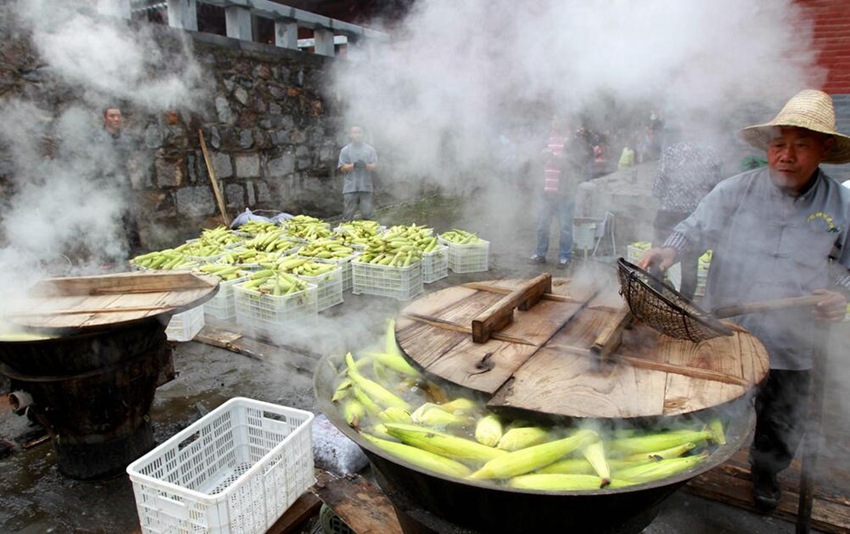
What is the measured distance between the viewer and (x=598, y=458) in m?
1.46

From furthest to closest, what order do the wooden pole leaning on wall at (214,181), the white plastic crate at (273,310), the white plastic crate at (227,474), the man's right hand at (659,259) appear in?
the wooden pole leaning on wall at (214,181) → the white plastic crate at (273,310) → the man's right hand at (659,259) → the white plastic crate at (227,474)

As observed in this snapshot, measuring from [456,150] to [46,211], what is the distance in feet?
26.4

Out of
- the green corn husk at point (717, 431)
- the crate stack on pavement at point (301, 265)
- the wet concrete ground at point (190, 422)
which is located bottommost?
the wet concrete ground at point (190, 422)

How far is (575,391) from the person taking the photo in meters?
1.62

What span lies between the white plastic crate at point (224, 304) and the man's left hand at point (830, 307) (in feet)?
15.2

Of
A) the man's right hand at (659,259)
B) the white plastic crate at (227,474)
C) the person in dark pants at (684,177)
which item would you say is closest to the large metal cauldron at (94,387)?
the white plastic crate at (227,474)

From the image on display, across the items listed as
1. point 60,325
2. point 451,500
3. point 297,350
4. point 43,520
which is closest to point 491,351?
point 451,500

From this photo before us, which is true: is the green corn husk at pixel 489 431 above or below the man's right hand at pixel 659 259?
below

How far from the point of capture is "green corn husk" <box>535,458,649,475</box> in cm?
148

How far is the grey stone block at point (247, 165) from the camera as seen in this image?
8.26 m

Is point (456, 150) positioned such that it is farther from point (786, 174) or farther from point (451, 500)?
point (451, 500)

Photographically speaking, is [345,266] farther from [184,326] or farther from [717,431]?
[717,431]

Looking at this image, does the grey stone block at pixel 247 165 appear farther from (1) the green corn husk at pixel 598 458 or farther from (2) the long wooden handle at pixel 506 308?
(1) the green corn husk at pixel 598 458

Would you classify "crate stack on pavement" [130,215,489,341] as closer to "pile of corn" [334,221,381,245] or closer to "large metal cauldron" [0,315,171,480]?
"pile of corn" [334,221,381,245]
